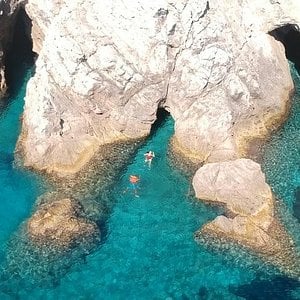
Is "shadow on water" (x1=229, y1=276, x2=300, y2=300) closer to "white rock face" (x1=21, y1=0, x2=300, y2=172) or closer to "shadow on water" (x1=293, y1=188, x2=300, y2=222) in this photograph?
"shadow on water" (x1=293, y1=188, x2=300, y2=222)

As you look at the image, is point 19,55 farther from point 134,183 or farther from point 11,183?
point 134,183

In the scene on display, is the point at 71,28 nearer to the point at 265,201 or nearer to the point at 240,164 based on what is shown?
the point at 240,164

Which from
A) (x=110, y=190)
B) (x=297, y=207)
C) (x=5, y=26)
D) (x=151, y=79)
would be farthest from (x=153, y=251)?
(x=5, y=26)

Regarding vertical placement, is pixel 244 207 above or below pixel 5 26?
below

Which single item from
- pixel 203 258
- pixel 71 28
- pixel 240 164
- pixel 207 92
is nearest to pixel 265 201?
pixel 240 164

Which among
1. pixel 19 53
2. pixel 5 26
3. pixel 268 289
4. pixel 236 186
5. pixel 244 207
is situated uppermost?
pixel 5 26

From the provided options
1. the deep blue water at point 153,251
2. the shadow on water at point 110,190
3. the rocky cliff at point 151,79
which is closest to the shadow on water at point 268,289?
the deep blue water at point 153,251

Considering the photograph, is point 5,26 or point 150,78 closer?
point 150,78
